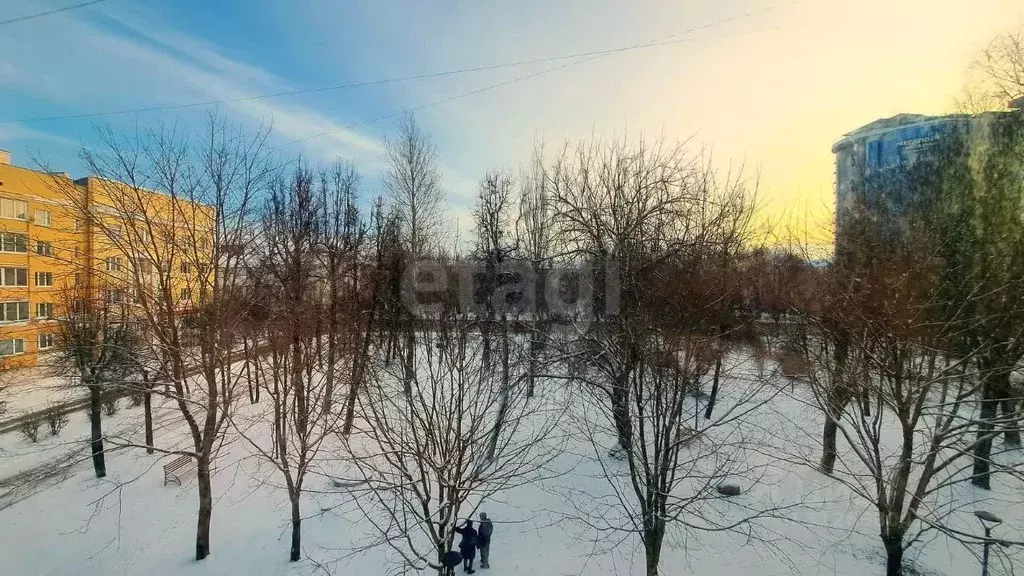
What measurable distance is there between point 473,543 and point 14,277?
28222 mm

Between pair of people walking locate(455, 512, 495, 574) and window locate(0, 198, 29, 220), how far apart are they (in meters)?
28.2

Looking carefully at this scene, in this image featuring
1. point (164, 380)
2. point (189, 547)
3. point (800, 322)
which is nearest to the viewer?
point (164, 380)

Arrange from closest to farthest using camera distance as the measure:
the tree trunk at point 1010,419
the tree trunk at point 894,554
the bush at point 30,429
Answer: the tree trunk at point 1010,419 → the tree trunk at point 894,554 → the bush at point 30,429

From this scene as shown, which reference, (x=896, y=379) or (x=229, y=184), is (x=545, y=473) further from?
(x=229, y=184)

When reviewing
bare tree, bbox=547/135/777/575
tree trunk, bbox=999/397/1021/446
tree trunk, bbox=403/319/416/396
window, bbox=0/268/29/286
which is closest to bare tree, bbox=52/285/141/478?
tree trunk, bbox=403/319/416/396

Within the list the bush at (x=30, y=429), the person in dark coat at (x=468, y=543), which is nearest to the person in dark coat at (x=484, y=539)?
the person in dark coat at (x=468, y=543)

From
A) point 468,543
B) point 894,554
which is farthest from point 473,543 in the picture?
point 894,554

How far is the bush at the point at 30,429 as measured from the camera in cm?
1288

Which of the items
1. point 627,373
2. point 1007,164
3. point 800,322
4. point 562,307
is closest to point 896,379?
point 627,373

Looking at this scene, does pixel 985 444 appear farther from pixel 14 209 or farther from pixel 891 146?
pixel 14 209

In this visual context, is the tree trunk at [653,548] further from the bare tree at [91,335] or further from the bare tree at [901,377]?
the bare tree at [91,335]

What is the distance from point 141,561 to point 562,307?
10080 mm

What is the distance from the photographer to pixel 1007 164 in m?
6.68

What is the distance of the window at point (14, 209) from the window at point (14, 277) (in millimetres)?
2566
